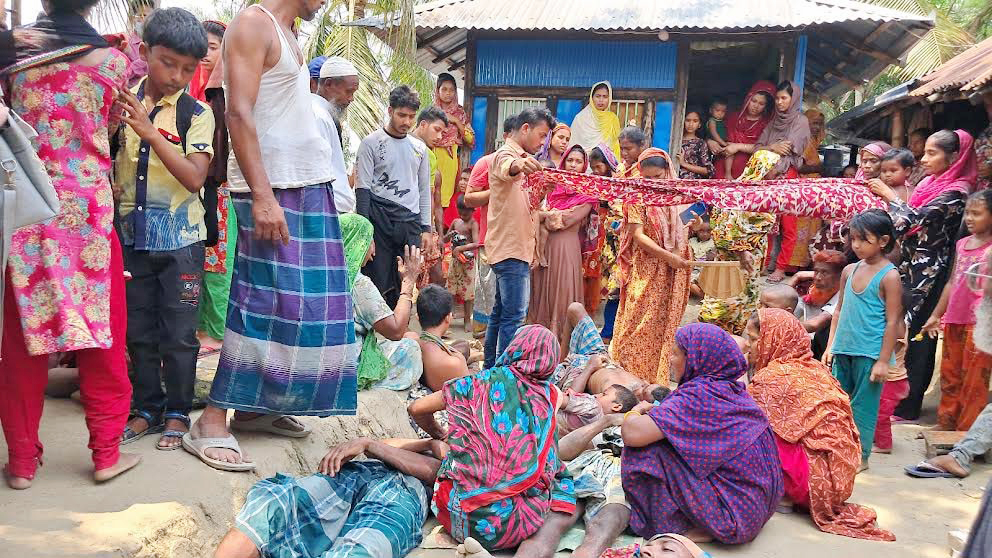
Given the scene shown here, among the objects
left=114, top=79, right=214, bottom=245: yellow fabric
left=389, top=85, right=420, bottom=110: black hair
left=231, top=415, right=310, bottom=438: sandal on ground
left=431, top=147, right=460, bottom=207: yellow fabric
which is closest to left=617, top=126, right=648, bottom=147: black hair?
left=389, top=85, right=420, bottom=110: black hair

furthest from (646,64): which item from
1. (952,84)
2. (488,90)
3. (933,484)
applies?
(933,484)

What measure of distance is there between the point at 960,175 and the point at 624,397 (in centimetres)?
313

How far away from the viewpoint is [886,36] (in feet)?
30.7

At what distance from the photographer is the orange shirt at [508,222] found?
6.03 meters

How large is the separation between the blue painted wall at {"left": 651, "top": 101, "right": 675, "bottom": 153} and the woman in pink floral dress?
7.82 m

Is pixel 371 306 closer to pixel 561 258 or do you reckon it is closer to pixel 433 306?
pixel 433 306

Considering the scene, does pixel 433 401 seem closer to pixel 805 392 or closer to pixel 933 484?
pixel 805 392

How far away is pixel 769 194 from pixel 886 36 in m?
4.69

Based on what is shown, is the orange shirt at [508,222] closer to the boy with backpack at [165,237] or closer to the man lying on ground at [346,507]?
the man lying on ground at [346,507]

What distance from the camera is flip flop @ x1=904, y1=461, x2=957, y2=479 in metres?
5.01

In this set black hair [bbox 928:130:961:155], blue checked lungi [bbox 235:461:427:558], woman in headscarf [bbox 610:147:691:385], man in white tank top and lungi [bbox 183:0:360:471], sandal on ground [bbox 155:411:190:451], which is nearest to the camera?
blue checked lungi [bbox 235:461:427:558]

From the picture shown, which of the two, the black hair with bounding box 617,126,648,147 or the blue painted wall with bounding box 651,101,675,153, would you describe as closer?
the black hair with bounding box 617,126,648,147

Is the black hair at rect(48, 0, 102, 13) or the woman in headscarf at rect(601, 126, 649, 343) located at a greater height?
the black hair at rect(48, 0, 102, 13)

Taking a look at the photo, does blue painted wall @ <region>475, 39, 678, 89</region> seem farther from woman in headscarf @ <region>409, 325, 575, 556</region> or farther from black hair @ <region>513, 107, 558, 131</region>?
woman in headscarf @ <region>409, 325, 575, 556</region>
